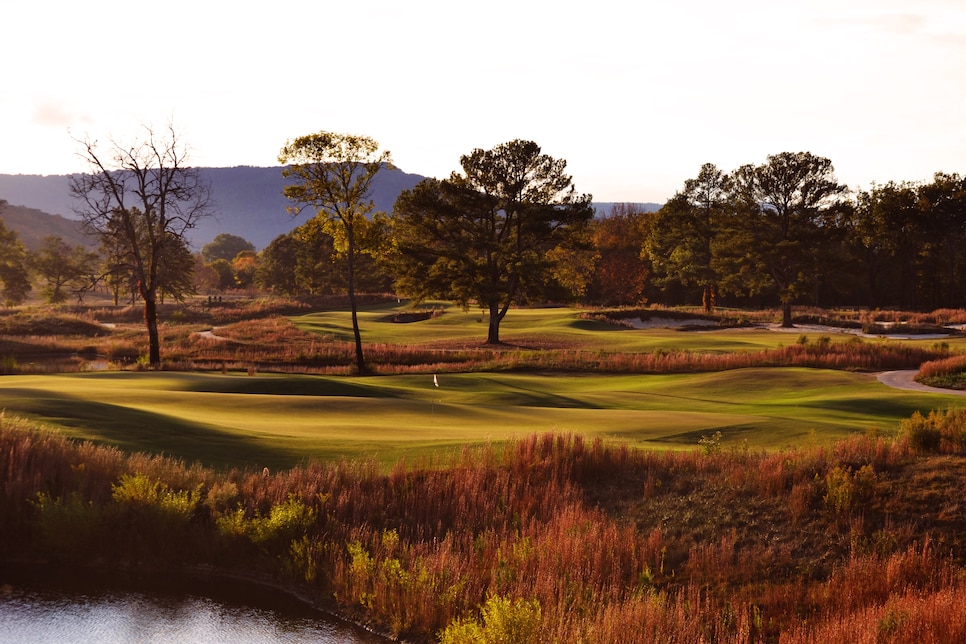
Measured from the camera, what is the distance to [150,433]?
18234 millimetres

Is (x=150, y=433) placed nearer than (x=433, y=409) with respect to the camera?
Yes

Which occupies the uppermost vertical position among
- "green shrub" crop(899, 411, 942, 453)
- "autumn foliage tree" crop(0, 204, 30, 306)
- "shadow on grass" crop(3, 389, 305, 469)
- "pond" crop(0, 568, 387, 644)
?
"autumn foliage tree" crop(0, 204, 30, 306)

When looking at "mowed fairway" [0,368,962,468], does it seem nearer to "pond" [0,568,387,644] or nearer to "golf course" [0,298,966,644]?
"golf course" [0,298,966,644]

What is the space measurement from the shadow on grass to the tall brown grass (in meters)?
1.47

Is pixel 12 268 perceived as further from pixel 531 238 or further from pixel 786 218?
pixel 786 218

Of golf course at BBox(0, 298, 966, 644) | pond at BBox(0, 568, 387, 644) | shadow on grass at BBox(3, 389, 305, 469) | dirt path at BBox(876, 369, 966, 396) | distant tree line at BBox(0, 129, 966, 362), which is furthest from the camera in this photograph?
distant tree line at BBox(0, 129, 966, 362)

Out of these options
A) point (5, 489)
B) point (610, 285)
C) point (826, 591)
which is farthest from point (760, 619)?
point (610, 285)

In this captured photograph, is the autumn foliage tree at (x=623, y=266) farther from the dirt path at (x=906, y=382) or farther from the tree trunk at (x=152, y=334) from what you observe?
the tree trunk at (x=152, y=334)

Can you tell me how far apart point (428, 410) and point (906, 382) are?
19920 mm

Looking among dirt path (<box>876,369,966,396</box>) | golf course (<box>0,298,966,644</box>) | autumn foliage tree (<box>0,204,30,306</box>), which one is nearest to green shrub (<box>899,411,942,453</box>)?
golf course (<box>0,298,966,644</box>)

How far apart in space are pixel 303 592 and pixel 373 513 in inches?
77.4

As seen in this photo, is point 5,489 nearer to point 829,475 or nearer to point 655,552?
point 655,552

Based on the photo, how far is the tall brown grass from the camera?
34.1 ft

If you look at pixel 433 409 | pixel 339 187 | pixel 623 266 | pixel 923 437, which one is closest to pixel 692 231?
pixel 623 266
